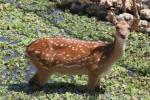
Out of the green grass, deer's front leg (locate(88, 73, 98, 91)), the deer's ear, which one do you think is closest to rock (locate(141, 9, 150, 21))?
the deer's ear

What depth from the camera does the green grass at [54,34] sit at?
853 cm

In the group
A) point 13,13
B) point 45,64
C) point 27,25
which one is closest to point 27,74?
point 45,64

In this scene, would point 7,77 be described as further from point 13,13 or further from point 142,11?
point 142,11

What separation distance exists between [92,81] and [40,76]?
2.60 ft

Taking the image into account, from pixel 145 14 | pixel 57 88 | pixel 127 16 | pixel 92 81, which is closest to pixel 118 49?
pixel 92 81

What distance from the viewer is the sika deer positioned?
822 centimetres

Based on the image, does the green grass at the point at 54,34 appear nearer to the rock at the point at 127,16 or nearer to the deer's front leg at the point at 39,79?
the deer's front leg at the point at 39,79

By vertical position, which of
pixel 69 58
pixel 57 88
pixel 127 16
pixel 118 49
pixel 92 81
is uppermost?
pixel 118 49

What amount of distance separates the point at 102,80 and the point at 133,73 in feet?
2.70

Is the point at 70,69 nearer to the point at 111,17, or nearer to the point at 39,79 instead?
the point at 39,79

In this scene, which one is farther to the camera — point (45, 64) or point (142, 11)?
point (142, 11)

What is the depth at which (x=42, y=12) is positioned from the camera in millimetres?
13203

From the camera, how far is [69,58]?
27.2ft

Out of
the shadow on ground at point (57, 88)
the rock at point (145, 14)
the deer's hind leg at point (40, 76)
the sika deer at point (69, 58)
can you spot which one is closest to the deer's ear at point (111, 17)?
the rock at point (145, 14)
